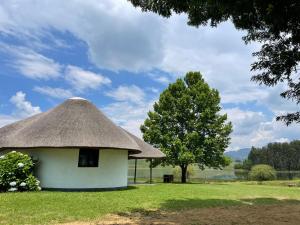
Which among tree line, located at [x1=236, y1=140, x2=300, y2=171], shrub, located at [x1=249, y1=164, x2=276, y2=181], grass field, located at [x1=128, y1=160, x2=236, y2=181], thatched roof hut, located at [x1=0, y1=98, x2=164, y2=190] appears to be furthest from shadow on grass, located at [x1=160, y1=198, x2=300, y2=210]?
tree line, located at [x1=236, y1=140, x2=300, y2=171]

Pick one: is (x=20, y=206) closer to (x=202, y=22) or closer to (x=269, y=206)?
(x=202, y=22)

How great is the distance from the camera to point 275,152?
135 metres

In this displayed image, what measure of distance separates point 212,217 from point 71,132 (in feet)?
36.8

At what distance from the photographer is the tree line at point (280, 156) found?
130875 mm

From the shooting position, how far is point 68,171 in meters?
22.0

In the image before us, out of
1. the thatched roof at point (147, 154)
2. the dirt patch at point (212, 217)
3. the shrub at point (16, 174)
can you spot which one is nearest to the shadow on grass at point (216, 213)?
the dirt patch at point (212, 217)

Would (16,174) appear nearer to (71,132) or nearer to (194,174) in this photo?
(71,132)

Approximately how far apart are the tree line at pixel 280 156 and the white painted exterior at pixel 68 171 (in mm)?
112297

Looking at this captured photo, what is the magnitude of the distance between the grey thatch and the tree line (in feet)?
366

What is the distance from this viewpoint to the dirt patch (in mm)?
12359

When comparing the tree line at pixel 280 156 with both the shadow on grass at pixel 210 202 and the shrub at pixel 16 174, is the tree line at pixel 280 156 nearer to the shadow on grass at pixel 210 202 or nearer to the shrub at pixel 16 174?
the shadow on grass at pixel 210 202

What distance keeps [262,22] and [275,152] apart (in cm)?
13261

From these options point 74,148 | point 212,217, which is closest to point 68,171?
point 74,148

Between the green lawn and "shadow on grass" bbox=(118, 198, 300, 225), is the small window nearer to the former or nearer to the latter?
the green lawn
